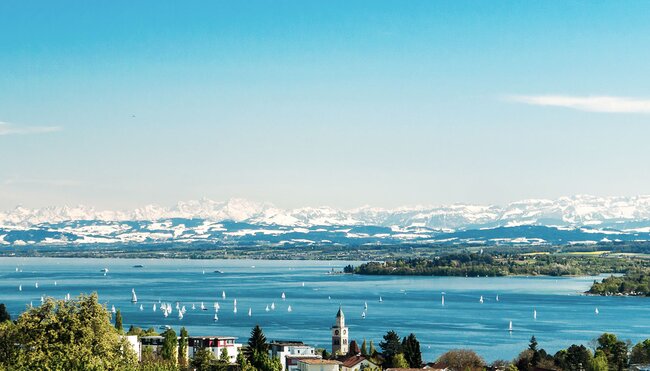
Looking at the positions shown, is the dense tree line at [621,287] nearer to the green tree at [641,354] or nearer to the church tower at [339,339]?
the green tree at [641,354]

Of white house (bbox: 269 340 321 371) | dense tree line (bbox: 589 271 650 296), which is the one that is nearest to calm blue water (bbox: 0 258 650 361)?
dense tree line (bbox: 589 271 650 296)

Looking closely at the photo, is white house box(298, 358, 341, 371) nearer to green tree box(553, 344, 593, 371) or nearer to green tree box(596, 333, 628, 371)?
green tree box(553, 344, 593, 371)

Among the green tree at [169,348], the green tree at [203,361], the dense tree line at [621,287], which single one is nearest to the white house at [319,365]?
the green tree at [203,361]

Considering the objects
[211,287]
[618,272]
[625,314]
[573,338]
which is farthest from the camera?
[618,272]

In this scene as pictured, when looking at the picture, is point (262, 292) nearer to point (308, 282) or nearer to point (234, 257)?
point (308, 282)

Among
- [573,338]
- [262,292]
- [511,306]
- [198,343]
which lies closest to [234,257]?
[262,292]

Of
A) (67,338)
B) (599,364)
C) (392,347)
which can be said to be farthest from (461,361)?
(67,338)
